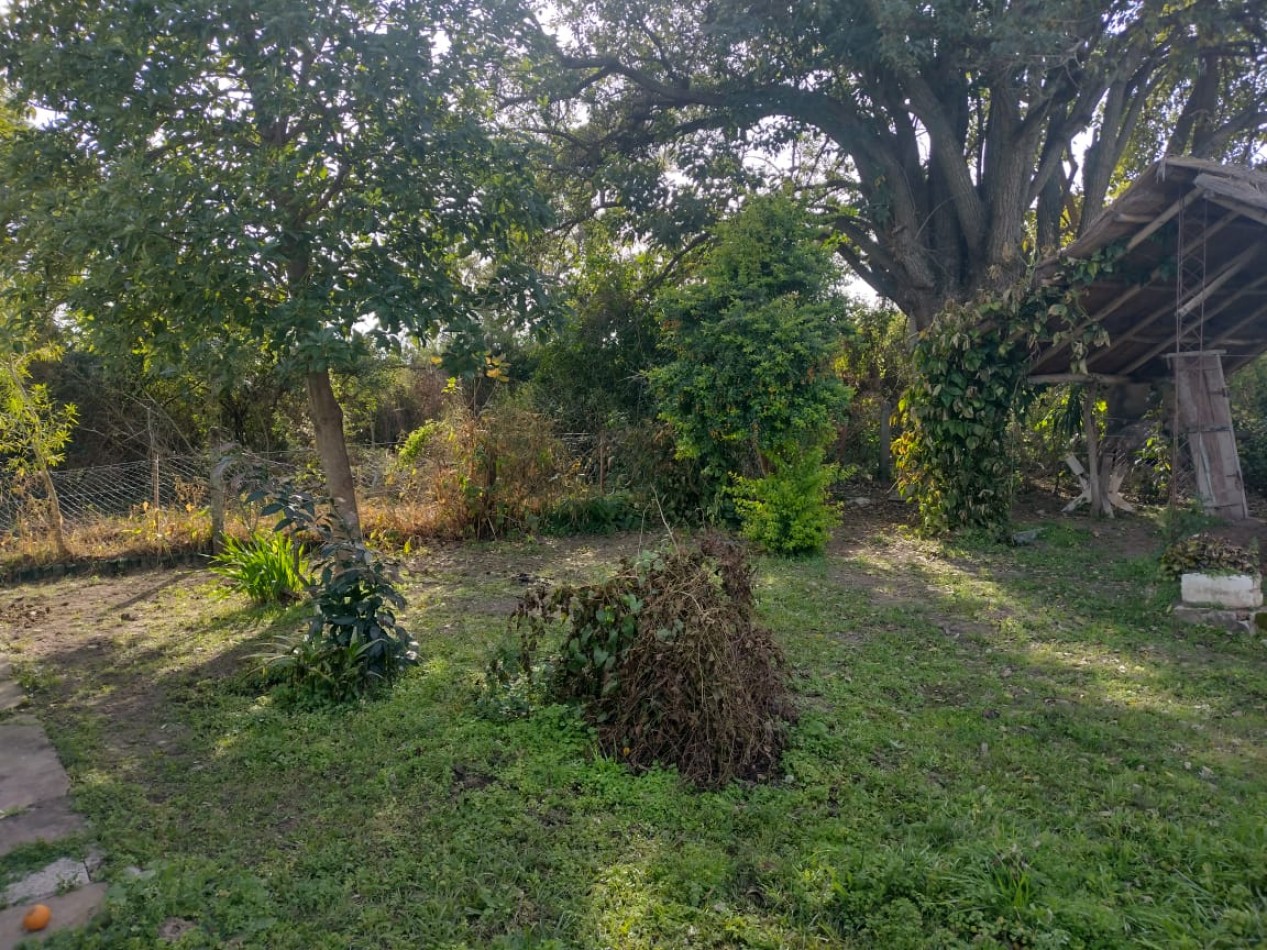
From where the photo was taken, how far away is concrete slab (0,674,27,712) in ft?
15.7

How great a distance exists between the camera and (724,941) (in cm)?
261

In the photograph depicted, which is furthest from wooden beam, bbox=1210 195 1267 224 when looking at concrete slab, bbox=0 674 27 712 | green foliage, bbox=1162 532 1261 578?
concrete slab, bbox=0 674 27 712

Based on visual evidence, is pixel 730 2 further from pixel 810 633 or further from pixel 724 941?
pixel 724 941

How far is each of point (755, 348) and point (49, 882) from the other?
24.2 feet

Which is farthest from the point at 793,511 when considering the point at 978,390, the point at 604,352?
the point at 604,352

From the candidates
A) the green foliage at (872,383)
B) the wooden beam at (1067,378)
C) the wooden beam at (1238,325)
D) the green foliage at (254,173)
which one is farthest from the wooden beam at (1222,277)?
the green foliage at (254,173)

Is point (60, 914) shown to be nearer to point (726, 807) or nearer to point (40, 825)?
point (40, 825)

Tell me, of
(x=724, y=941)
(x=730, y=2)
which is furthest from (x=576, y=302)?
(x=724, y=941)

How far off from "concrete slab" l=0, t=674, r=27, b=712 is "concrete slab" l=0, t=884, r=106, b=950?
2564mm

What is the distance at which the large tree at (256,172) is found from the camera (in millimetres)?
5141

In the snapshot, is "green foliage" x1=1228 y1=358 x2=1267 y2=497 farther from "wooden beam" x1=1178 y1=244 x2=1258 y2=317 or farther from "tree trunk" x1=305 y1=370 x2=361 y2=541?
"tree trunk" x1=305 y1=370 x2=361 y2=541

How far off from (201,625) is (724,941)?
5.36 meters

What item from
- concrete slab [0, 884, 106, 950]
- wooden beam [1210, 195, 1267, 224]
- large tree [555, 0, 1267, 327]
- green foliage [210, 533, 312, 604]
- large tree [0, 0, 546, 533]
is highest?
large tree [555, 0, 1267, 327]

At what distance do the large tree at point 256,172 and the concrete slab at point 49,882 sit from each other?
235 centimetres
